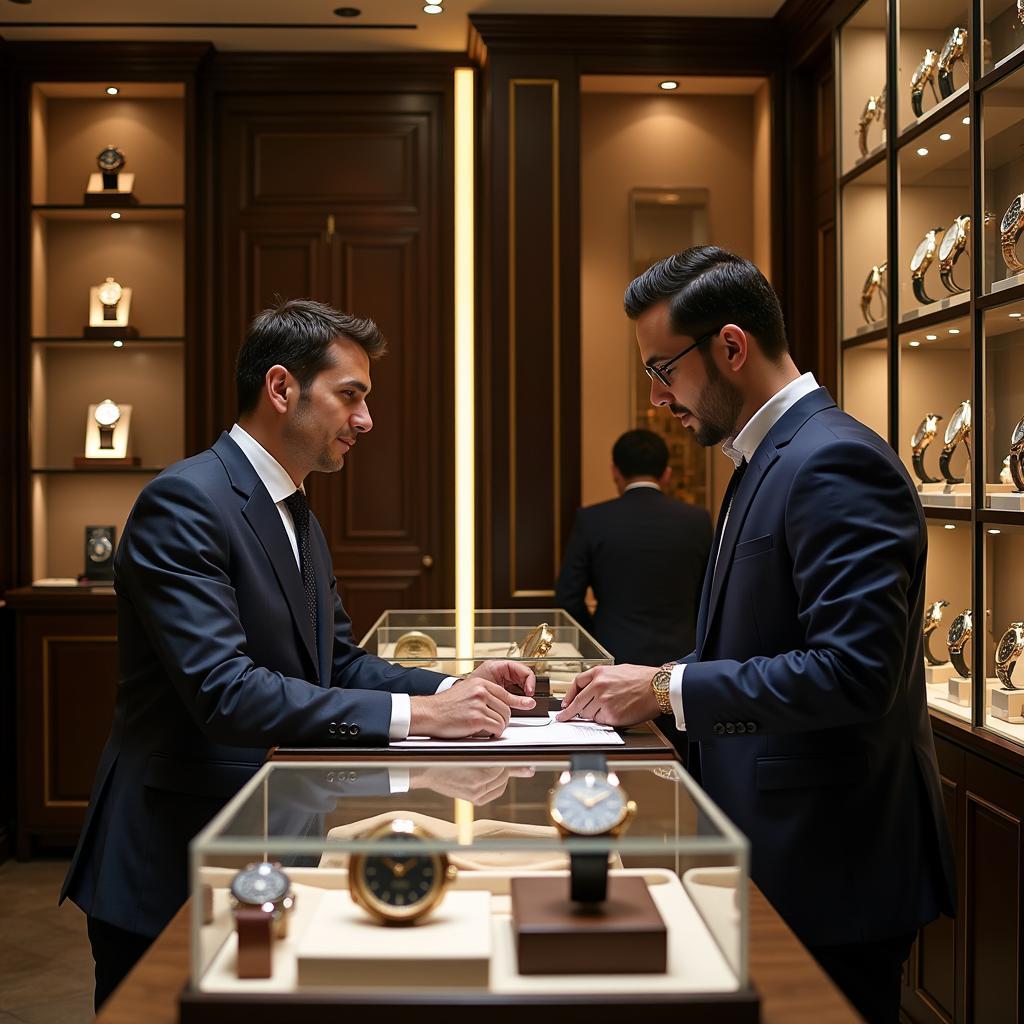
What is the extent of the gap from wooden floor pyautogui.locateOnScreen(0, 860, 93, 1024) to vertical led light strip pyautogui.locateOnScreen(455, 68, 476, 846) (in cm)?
195

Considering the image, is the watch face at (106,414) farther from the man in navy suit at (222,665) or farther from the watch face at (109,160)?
the man in navy suit at (222,665)

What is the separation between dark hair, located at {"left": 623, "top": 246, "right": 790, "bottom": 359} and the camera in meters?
1.95

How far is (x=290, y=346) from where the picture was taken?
218cm

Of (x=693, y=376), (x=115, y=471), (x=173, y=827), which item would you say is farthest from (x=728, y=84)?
(x=173, y=827)

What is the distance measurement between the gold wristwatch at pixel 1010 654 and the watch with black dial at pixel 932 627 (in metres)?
0.40

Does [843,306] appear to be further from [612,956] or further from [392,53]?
[612,956]

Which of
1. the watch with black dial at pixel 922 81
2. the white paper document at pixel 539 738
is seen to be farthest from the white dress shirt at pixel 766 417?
the watch with black dial at pixel 922 81

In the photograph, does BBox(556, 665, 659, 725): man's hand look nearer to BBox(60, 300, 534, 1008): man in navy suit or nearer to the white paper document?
the white paper document

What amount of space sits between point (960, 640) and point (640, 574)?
1478mm

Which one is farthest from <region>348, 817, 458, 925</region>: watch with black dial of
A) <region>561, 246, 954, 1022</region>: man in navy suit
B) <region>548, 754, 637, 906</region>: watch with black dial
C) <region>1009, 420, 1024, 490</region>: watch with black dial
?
<region>1009, 420, 1024, 490</region>: watch with black dial

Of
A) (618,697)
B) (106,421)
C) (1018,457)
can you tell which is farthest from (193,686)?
(106,421)

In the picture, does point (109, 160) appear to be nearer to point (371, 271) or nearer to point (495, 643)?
point (371, 271)

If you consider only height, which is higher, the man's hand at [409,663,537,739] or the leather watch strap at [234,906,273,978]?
the man's hand at [409,663,537,739]

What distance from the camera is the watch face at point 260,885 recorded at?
1076mm
